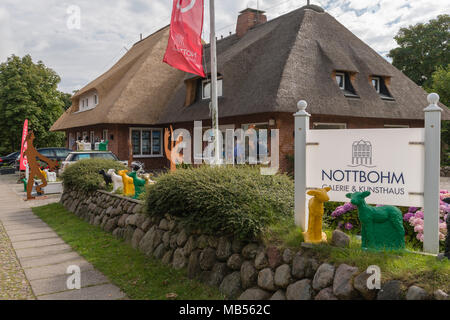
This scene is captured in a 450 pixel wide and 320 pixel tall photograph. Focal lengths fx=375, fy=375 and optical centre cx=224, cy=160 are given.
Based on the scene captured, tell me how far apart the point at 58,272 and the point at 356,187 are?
439cm

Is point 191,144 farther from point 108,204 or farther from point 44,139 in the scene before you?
point 44,139

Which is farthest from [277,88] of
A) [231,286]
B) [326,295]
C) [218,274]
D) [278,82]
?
[326,295]

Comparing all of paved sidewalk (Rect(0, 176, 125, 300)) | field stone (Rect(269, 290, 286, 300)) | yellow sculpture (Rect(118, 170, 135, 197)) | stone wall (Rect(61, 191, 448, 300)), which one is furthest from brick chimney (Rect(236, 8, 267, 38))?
field stone (Rect(269, 290, 286, 300))

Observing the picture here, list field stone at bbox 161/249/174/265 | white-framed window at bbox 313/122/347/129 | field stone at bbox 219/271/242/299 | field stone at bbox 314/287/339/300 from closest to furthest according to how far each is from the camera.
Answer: field stone at bbox 314/287/339/300 → field stone at bbox 219/271/242/299 → field stone at bbox 161/249/174/265 → white-framed window at bbox 313/122/347/129

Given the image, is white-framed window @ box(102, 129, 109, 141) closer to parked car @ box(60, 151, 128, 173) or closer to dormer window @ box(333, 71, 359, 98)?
parked car @ box(60, 151, 128, 173)

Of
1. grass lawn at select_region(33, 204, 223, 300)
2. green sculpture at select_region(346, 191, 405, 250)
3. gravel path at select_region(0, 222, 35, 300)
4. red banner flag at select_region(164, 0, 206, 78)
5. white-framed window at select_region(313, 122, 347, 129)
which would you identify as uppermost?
red banner flag at select_region(164, 0, 206, 78)

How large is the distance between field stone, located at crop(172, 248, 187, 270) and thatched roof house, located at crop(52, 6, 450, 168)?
893cm

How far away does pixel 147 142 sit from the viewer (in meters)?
21.5

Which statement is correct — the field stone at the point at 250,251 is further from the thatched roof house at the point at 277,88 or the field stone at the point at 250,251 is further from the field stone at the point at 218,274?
the thatched roof house at the point at 277,88

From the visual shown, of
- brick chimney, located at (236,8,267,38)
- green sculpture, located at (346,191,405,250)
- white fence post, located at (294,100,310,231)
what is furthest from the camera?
brick chimney, located at (236,8,267,38)

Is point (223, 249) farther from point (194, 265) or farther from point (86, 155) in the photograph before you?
point (86, 155)

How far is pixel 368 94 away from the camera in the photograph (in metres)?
16.4

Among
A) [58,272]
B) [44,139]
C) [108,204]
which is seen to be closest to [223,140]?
[108,204]

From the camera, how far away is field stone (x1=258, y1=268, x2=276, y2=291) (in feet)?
12.9
